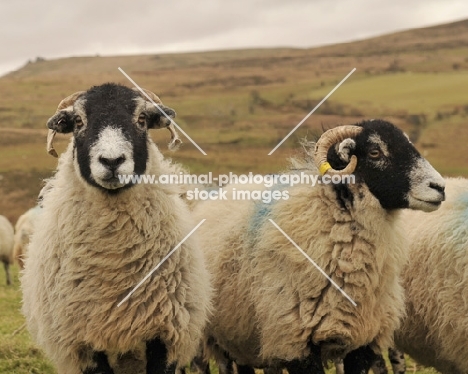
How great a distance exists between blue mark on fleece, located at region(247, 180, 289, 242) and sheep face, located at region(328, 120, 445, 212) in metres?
0.76

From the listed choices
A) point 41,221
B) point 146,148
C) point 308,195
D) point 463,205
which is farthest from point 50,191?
point 463,205

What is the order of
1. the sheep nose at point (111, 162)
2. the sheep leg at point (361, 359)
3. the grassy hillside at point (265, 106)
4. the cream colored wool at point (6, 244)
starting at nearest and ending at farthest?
the sheep nose at point (111, 162) → the sheep leg at point (361, 359) → the cream colored wool at point (6, 244) → the grassy hillside at point (265, 106)

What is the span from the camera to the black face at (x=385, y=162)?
618cm

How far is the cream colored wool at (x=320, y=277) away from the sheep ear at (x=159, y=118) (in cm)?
140

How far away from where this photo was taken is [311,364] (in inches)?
248

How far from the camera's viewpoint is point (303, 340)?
6.24 metres

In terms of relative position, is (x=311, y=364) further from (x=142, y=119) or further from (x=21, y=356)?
(x=21, y=356)

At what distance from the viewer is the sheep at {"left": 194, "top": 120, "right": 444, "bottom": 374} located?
245 inches

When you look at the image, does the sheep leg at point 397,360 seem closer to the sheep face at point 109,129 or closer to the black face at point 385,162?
the black face at point 385,162

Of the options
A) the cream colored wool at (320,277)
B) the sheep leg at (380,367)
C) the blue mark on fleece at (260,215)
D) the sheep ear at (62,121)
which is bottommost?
the sheep leg at (380,367)

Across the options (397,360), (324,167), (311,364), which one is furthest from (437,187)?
(397,360)

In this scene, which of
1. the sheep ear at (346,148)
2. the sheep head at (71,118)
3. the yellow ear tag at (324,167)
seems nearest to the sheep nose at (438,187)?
the sheep ear at (346,148)

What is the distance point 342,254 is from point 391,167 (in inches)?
Answer: 34.9

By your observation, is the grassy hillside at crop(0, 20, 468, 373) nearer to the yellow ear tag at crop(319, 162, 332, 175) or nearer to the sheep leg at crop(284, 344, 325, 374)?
the yellow ear tag at crop(319, 162, 332, 175)
